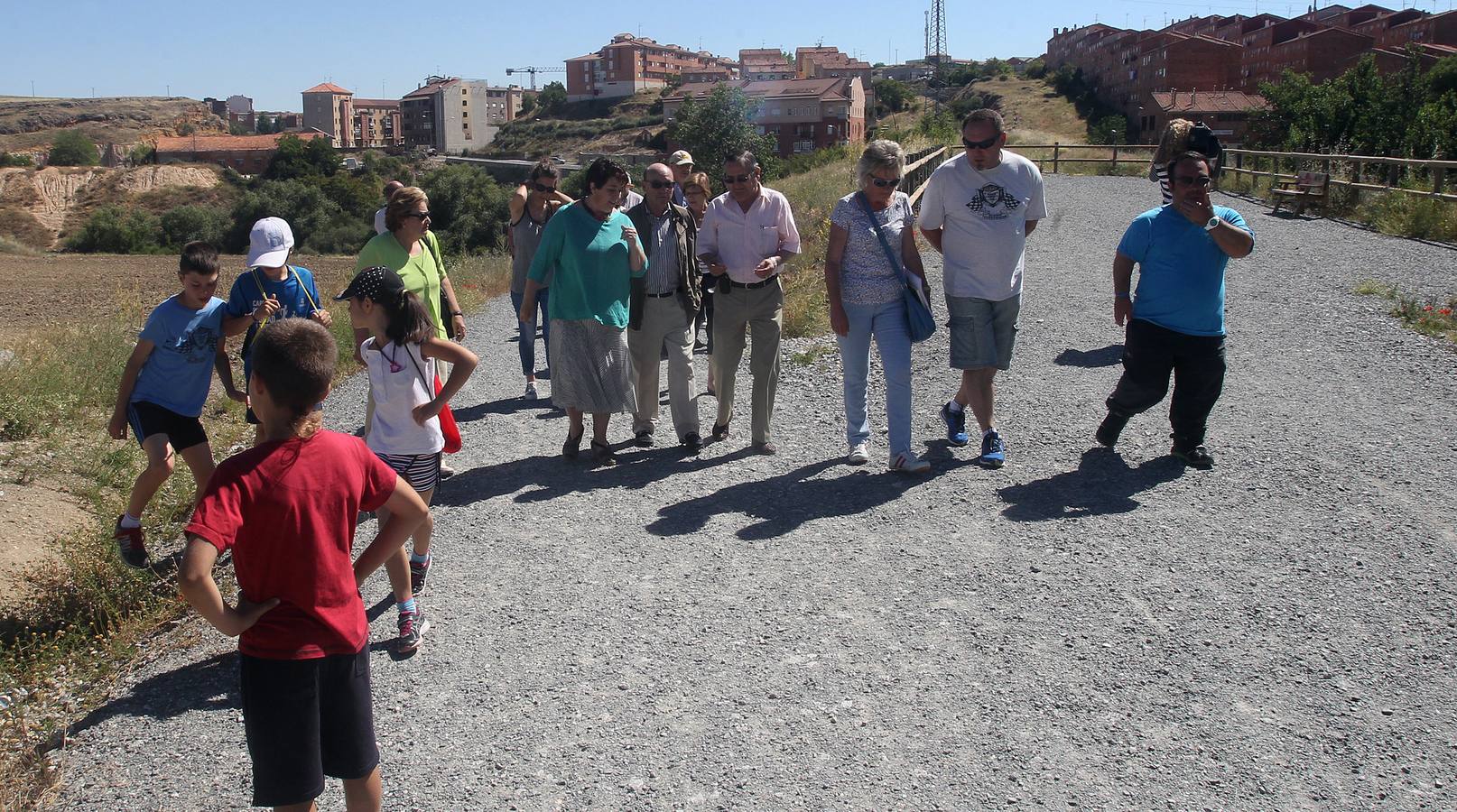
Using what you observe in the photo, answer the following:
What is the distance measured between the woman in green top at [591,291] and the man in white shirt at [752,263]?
21.2 inches

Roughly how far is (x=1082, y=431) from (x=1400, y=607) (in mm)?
2692

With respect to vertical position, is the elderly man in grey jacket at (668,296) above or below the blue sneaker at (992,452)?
above

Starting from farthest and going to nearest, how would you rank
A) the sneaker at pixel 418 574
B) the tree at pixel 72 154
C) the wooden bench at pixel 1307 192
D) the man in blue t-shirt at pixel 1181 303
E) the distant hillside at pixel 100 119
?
1. the distant hillside at pixel 100 119
2. the tree at pixel 72 154
3. the wooden bench at pixel 1307 192
4. the man in blue t-shirt at pixel 1181 303
5. the sneaker at pixel 418 574

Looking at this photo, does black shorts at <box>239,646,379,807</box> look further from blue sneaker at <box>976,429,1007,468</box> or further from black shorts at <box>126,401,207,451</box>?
blue sneaker at <box>976,429,1007,468</box>

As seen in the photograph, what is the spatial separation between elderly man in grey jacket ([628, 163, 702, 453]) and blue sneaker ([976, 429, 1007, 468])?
1.79m

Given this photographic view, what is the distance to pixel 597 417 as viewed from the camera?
6594mm

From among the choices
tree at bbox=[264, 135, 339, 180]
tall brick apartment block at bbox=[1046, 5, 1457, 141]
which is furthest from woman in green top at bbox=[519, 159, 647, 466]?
tree at bbox=[264, 135, 339, 180]

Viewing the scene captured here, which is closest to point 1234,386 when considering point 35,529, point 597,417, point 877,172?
point 877,172

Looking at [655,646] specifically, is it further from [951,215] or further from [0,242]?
[0,242]

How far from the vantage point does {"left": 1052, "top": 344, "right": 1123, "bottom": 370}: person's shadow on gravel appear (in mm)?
8703

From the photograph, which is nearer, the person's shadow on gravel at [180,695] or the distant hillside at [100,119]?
the person's shadow on gravel at [180,695]

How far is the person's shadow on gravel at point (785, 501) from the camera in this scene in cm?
546

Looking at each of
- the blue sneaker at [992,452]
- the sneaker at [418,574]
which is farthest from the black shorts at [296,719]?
the blue sneaker at [992,452]

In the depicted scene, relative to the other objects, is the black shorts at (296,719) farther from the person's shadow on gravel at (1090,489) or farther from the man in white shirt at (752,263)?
the man in white shirt at (752,263)
